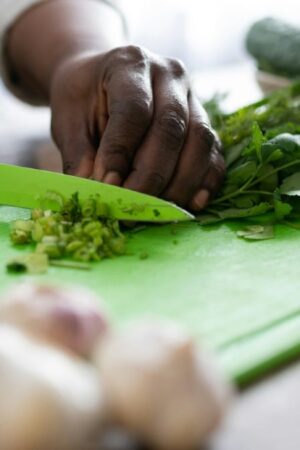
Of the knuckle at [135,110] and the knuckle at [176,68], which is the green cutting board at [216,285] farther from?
the knuckle at [176,68]

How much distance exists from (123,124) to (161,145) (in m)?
0.06

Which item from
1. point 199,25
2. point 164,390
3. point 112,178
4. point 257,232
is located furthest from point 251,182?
point 199,25

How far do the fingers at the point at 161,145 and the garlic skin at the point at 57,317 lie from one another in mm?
491

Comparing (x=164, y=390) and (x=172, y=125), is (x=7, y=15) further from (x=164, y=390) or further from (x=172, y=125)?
(x=164, y=390)

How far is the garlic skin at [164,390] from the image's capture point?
0.51m

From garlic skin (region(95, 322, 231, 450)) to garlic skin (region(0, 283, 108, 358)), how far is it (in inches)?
1.9

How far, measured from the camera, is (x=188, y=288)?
89 cm

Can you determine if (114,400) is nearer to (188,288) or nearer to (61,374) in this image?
(61,374)

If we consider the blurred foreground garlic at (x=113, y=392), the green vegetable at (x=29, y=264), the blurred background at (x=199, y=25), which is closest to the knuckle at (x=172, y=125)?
the green vegetable at (x=29, y=264)

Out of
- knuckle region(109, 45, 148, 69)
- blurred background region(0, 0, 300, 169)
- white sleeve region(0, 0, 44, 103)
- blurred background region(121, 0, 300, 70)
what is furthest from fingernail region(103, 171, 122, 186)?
blurred background region(121, 0, 300, 70)

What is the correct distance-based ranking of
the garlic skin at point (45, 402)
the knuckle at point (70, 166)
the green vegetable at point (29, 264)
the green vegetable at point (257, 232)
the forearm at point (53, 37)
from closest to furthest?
the garlic skin at point (45, 402) < the green vegetable at point (29, 264) < the green vegetable at point (257, 232) < the knuckle at point (70, 166) < the forearm at point (53, 37)

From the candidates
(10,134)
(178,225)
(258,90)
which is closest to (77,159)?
(178,225)

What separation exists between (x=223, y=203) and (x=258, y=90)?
0.95 metres

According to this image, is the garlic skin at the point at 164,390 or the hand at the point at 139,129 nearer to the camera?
the garlic skin at the point at 164,390
